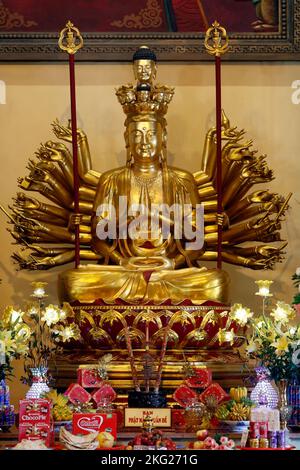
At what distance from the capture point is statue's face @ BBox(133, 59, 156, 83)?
320 inches

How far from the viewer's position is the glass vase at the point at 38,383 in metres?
6.41

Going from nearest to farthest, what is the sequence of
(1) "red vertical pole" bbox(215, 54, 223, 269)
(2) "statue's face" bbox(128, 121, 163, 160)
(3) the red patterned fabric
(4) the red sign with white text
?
1. (4) the red sign with white text
2. (1) "red vertical pole" bbox(215, 54, 223, 269)
3. (2) "statue's face" bbox(128, 121, 163, 160)
4. (3) the red patterned fabric

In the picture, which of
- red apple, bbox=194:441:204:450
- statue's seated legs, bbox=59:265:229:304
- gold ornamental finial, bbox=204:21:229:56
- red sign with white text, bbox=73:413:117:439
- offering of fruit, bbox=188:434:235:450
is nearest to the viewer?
offering of fruit, bbox=188:434:235:450

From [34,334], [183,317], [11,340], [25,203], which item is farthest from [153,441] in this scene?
[25,203]

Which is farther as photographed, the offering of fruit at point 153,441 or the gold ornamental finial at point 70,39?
the gold ornamental finial at point 70,39

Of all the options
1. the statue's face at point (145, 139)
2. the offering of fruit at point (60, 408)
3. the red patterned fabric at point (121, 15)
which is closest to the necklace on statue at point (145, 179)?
the statue's face at point (145, 139)

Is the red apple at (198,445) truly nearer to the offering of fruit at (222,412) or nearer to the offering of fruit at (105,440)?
the offering of fruit at (105,440)

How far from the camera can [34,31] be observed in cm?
869

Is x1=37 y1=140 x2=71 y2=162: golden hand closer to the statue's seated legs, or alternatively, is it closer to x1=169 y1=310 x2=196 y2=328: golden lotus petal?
the statue's seated legs

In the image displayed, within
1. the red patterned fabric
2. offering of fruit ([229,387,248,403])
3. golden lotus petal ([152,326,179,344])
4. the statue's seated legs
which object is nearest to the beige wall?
the red patterned fabric

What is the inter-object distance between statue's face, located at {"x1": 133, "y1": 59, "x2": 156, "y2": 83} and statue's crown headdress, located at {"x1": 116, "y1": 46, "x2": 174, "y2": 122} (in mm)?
27

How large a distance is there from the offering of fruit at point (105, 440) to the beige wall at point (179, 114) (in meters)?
3.13

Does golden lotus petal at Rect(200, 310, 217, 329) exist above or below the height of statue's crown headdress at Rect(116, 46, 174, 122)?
below
